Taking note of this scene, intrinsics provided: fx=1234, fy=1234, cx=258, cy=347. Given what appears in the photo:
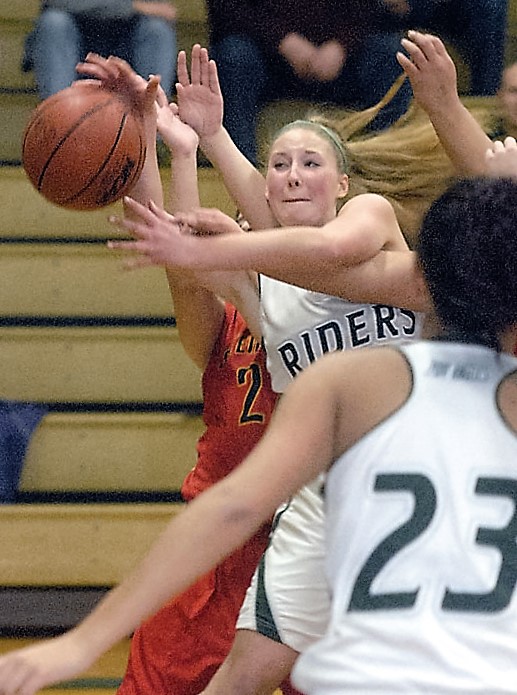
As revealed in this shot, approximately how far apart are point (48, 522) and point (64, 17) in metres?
1.96

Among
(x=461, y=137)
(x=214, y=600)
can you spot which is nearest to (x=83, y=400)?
(x=214, y=600)

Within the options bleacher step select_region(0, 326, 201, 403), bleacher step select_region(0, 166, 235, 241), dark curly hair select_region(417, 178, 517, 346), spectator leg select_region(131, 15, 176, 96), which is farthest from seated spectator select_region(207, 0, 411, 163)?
dark curly hair select_region(417, 178, 517, 346)

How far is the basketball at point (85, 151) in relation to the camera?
2.58m

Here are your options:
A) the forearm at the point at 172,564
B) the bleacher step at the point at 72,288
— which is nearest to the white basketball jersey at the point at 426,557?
the forearm at the point at 172,564

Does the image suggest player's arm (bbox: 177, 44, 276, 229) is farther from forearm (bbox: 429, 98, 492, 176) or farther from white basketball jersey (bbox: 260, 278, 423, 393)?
forearm (bbox: 429, 98, 492, 176)

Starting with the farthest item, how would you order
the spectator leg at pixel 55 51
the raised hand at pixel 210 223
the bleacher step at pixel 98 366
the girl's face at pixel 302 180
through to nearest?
the spectator leg at pixel 55 51, the bleacher step at pixel 98 366, the girl's face at pixel 302 180, the raised hand at pixel 210 223

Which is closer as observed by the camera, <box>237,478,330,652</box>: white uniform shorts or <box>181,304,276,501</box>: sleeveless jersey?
<box>237,478,330,652</box>: white uniform shorts

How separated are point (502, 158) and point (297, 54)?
8.83 ft

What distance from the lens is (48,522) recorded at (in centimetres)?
414

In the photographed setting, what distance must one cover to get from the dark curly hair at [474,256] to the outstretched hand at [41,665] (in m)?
0.63

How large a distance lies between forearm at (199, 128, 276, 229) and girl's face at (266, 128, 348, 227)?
5cm

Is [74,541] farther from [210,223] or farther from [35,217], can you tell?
[210,223]

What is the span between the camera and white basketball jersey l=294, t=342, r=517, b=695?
149cm

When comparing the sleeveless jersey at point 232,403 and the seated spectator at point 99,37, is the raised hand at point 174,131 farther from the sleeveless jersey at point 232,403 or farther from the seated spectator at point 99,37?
the seated spectator at point 99,37
